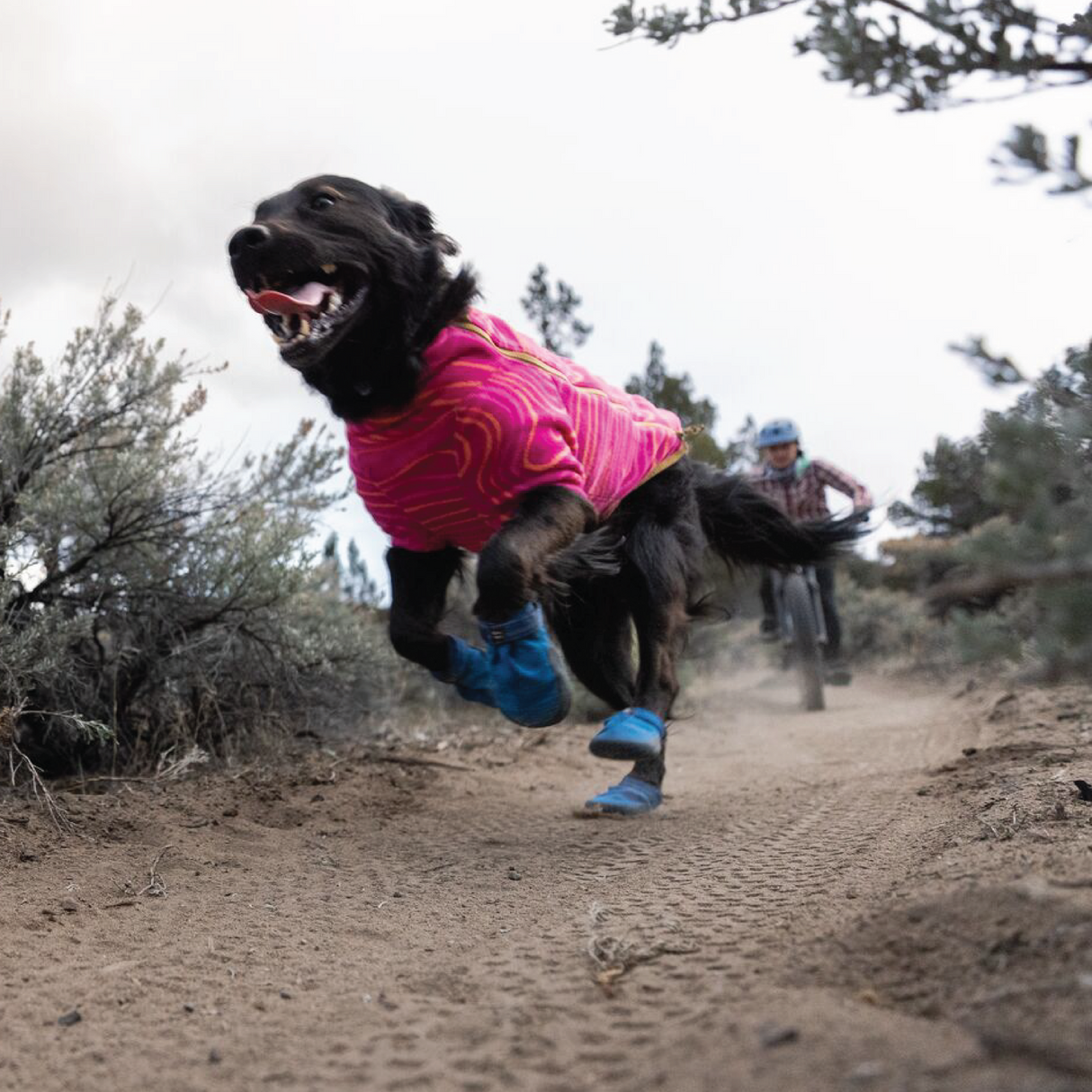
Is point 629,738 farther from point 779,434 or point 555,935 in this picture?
point 779,434

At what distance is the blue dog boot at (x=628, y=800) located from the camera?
3.27m

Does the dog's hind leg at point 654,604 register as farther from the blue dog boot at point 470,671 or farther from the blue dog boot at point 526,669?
the blue dog boot at point 470,671

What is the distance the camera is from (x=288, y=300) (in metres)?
2.69

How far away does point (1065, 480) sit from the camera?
132cm

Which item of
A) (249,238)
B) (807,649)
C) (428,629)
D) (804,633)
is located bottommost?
(807,649)

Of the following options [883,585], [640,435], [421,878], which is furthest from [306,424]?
[883,585]

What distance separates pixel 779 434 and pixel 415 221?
15.4 feet

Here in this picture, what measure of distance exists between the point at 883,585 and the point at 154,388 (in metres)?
10.2

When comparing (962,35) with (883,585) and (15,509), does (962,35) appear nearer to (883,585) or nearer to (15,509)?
(15,509)

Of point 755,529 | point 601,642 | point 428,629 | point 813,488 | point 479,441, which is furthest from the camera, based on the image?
point 813,488

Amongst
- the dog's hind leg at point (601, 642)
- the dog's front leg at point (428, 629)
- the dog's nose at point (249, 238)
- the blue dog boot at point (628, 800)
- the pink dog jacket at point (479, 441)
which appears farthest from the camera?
the dog's hind leg at point (601, 642)

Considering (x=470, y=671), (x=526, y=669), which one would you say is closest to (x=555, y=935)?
(x=526, y=669)

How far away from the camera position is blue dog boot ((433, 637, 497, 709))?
339 centimetres

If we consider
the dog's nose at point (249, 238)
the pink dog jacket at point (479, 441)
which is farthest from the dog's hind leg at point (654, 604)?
the dog's nose at point (249, 238)
